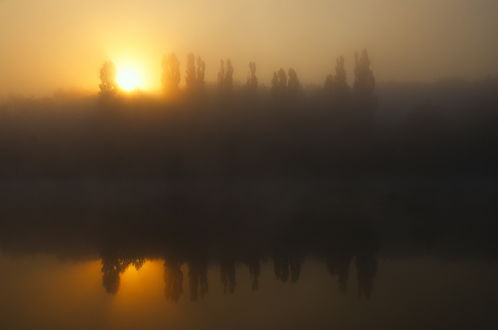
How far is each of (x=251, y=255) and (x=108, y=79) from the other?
566 cm

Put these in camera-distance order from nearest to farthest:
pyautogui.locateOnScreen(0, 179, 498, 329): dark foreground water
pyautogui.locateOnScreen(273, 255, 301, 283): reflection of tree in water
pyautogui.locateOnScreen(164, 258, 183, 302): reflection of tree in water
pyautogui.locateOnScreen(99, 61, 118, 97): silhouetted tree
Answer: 1. pyautogui.locateOnScreen(0, 179, 498, 329): dark foreground water
2. pyautogui.locateOnScreen(164, 258, 183, 302): reflection of tree in water
3. pyautogui.locateOnScreen(273, 255, 301, 283): reflection of tree in water
4. pyautogui.locateOnScreen(99, 61, 118, 97): silhouetted tree

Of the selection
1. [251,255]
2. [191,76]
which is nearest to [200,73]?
[191,76]

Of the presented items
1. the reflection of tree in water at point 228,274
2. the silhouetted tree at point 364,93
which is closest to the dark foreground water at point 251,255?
the reflection of tree in water at point 228,274

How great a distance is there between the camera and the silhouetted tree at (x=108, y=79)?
890cm

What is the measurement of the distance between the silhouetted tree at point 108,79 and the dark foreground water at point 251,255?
7.54 ft

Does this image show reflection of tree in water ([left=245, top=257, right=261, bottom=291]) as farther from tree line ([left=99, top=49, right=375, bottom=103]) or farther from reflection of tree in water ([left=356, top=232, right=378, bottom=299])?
tree line ([left=99, top=49, right=375, bottom=103])

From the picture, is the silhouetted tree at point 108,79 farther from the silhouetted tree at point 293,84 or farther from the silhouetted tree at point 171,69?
the silhouetted tree at point 293,84

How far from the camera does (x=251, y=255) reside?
5309 millimetres

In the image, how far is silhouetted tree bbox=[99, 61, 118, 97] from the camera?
8.90 metres

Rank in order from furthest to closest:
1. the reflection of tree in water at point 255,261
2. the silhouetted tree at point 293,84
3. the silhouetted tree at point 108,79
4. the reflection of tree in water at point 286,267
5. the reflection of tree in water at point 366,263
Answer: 1. the silhouetted tree at point 293,84
2. the silhouetted tree at point 108,79
3. the reflection of tree in water at point 286,267
4. the reflection of tree in water at point 255,261
5. the reflection of tree in water at point 366,263

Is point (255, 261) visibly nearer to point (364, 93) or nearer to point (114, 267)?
point (114, 267)

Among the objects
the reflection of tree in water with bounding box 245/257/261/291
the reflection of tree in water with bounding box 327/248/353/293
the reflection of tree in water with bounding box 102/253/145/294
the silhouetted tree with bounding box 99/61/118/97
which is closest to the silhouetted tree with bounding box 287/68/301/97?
the silhouetted tree with bounding box 99/61/118/97

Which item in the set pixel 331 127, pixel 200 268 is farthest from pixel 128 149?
pixel 200 268

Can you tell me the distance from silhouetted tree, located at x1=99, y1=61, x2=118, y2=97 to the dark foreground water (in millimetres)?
2297
